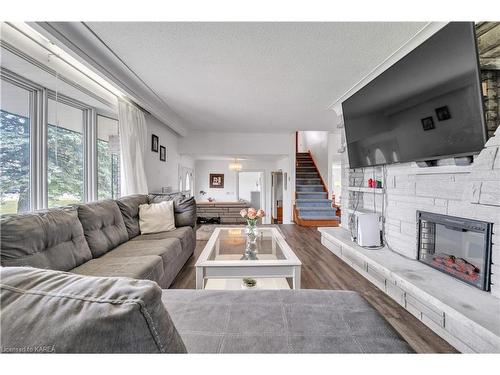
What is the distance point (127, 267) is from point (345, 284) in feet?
7.08

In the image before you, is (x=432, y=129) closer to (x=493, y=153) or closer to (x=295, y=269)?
(x=493, y=153)

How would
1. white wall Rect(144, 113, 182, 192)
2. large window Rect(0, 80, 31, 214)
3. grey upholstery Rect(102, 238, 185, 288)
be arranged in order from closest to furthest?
1. large window Rect(0, 80, 31, 214)
2. grey upholstery Rect(102, 238, 185, 288)
3. white wall Rect(144, 113, 182, 192)

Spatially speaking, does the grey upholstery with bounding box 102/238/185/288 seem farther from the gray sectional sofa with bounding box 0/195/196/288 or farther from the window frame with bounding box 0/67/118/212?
the window frame with bounding box 0/67/118/212

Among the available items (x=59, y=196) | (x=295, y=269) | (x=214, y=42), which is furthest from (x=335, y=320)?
(x=59, y=196)

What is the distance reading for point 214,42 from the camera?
73.7 inches

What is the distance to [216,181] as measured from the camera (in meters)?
9.02

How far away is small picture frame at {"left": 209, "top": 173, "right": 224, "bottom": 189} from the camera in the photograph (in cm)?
899

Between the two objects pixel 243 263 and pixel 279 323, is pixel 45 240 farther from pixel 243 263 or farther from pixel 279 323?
pixel 279 323

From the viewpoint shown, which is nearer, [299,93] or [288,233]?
[299,93]

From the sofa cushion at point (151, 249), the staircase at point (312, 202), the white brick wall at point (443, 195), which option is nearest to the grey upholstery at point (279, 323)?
the sofa cushion at point (151, 249)

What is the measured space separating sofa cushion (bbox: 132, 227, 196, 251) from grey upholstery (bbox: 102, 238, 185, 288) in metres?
0.14

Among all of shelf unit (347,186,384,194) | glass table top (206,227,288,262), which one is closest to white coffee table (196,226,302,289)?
glass table top (206,227,288,262)

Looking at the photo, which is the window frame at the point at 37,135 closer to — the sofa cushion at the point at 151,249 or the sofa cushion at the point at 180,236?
the sofa cushion at the point at 151,249

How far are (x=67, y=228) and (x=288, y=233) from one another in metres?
3.84
